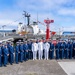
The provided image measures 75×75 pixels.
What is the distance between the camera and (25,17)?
41188 millimetres

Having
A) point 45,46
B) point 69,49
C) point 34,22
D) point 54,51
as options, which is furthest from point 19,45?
point 34,22

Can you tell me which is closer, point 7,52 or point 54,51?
point 7,52

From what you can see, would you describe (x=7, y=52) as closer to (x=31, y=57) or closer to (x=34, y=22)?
(x=31, y=57)

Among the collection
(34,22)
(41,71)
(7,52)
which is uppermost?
(34,22)

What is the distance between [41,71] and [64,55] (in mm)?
4363

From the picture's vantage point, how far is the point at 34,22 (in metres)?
40.9

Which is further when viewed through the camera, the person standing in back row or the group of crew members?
the person standing in back row

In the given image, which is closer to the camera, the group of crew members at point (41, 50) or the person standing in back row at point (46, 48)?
the group of crew members at point (41, 50)

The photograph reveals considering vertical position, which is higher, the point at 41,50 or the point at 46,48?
the point at 46,48

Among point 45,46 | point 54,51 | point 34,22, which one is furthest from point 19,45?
point 34,22

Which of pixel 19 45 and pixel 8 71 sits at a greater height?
pixel 19 45

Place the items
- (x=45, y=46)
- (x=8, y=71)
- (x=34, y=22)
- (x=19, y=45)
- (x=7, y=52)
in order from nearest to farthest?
(x=8, y=71), (x=7, y=52), (x=19, y=45), (x=45, y=46), (x=34, y=22)

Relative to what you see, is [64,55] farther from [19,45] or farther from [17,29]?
[17,29]

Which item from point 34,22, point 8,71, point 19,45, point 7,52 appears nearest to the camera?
point 8,71
